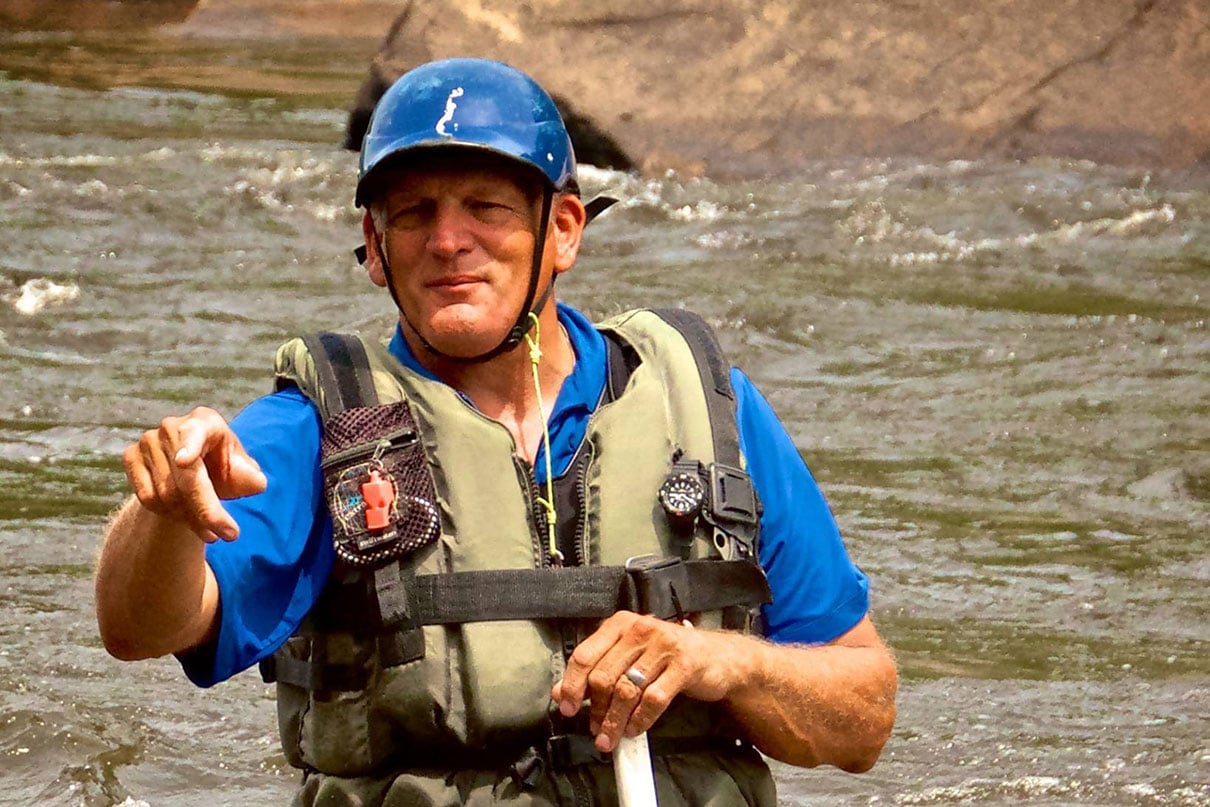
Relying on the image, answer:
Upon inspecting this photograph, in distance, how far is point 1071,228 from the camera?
451 inches

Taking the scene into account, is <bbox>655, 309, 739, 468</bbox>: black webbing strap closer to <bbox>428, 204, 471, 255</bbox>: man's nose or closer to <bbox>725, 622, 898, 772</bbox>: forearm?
<bbox>725, 622, 898, 772</bbox>: forearm

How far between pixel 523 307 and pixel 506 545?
361 millimetres

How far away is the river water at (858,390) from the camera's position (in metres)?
5.42

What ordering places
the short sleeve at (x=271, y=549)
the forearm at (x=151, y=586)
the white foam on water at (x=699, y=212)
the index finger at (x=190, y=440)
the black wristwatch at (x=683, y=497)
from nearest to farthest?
the index finger at (x=190, y=440), the forearm at (x=151, y=586), the short sleeve at (x=271, y=549), the black wristwatch at (x=683, y=497), the white foam on water at (x=699, y=212)

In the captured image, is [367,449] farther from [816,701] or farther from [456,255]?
[816,701]

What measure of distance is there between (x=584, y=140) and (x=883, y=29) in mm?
1896

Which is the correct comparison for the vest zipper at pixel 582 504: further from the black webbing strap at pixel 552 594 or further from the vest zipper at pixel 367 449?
the vest zipper at pixel 367 449

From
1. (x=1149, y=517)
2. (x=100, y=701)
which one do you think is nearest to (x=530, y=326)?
(x=100, y=701)

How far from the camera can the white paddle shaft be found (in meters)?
2.88

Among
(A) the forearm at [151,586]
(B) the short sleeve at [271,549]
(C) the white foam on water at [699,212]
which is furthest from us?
(C) the white foam on water at [699,212]

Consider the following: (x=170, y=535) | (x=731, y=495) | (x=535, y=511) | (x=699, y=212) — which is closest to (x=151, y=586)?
(x=170, y=535)

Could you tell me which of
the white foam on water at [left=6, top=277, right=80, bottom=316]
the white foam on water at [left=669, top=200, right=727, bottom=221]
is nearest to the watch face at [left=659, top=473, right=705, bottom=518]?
the white foam on water at [left=6, top=277, right=80, bottom=316]

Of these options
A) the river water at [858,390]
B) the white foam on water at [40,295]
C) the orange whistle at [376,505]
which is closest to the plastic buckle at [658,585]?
the orange whistle at [376,505]

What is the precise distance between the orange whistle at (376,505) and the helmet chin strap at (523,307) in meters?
0.32
